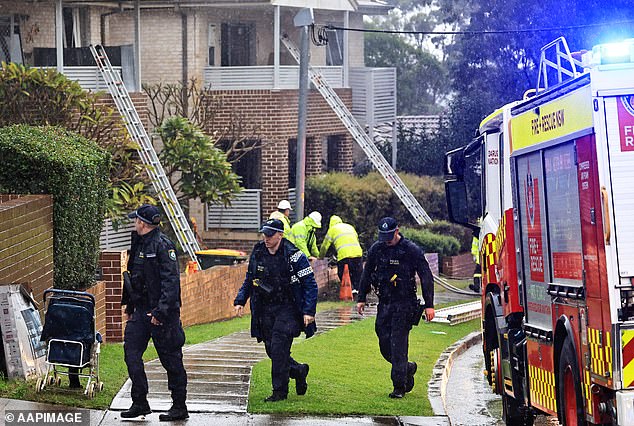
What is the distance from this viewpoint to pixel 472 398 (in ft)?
42.8

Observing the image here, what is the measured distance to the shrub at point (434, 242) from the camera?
27.6 m

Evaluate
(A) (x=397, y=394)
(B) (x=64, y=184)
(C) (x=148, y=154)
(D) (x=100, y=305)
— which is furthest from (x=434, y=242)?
(A) (x=397, y=394)

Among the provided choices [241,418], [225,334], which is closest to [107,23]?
[225,334]

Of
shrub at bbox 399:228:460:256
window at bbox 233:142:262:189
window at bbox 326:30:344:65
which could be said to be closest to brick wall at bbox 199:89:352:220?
window at bbox 233:142:262:189

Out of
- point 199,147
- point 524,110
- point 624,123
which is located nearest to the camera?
point 624,123

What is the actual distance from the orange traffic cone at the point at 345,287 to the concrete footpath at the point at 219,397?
701 cm

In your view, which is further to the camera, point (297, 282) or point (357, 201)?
point (357, 201)

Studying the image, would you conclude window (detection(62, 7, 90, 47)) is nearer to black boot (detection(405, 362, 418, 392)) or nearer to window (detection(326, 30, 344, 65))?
window (detection(326, 30, 344, 65))

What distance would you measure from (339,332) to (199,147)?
8.20 meters

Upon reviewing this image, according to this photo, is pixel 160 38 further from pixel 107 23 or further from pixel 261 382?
pixel 261 382

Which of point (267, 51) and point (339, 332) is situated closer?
point (339, 332)

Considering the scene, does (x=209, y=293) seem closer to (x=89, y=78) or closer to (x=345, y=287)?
(x=345, y=287)

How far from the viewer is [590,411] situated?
25.5 feet

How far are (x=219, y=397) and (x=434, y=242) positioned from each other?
1671 cm
